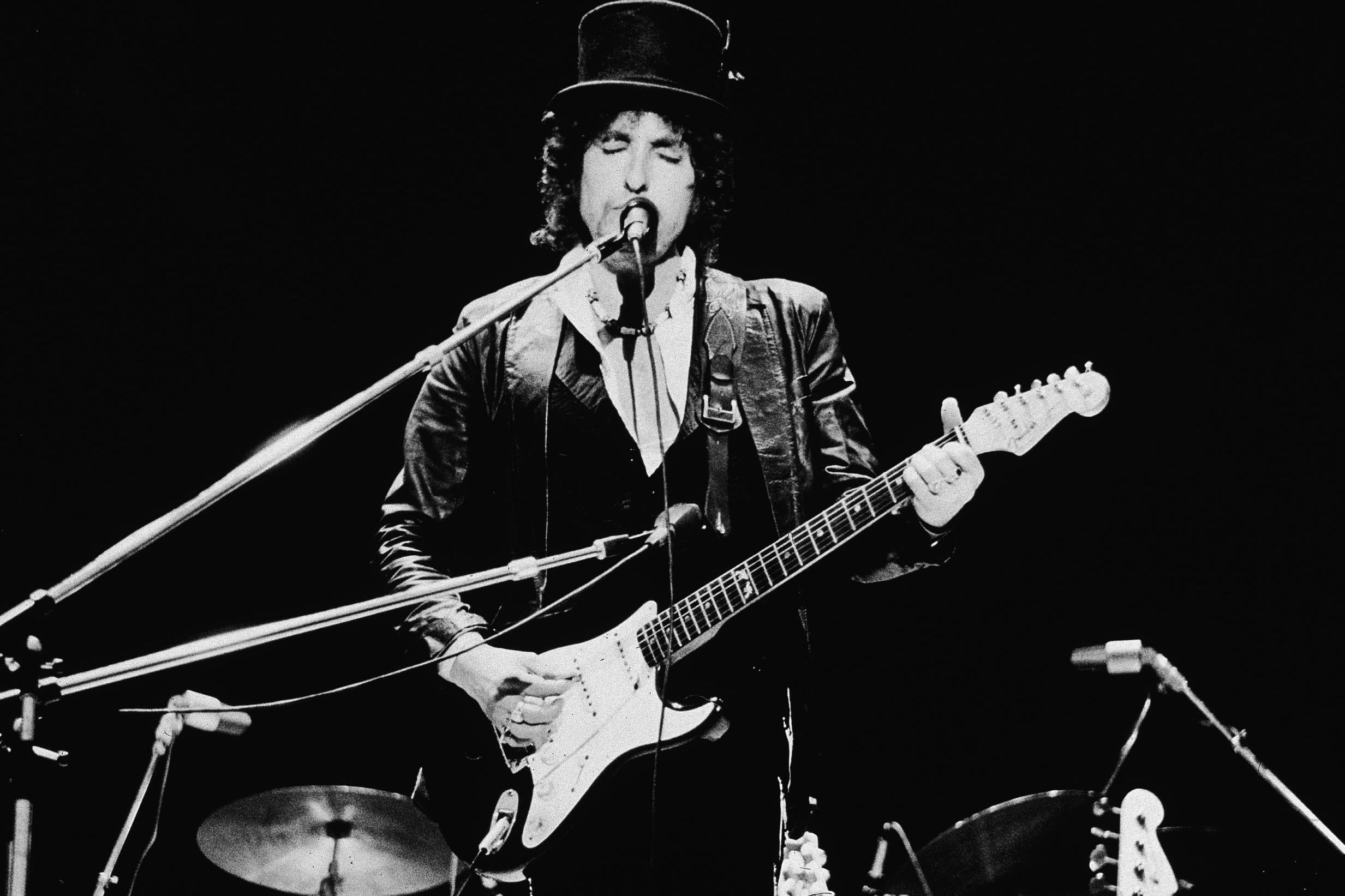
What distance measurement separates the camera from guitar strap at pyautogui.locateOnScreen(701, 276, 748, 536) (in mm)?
2543

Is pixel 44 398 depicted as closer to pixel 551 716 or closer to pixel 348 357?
pixel 348 357

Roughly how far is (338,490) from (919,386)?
1527 millimetres

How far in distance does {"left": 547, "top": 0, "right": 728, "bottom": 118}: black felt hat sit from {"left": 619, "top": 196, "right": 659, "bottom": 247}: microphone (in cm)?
65

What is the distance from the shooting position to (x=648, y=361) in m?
2.68

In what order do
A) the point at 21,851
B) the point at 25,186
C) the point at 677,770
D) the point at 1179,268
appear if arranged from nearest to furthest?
the point at 21,851
the point at 677,770
the point at 1179,268
the point at 25,186

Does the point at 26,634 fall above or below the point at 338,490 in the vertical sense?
below

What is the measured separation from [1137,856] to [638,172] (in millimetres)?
1778

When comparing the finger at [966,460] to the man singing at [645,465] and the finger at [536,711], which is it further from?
the finger at [536,711]

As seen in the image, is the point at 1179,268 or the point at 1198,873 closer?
the point at 1198,873

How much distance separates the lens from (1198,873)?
97.0 inches

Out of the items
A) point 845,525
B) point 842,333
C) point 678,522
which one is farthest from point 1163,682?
point 842,333

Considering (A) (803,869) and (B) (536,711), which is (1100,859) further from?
(B) (536,711)

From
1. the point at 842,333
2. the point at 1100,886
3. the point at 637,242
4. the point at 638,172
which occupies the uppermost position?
the point at 638,172

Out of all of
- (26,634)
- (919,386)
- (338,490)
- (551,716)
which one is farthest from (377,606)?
(919,386)
